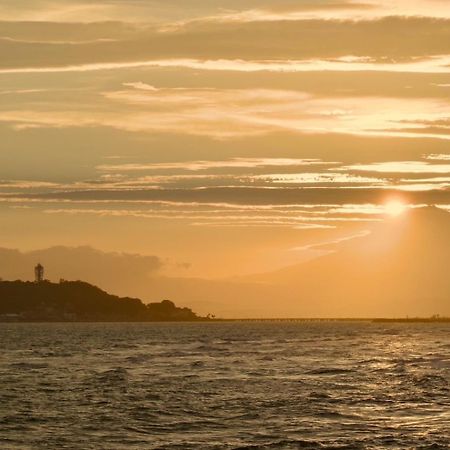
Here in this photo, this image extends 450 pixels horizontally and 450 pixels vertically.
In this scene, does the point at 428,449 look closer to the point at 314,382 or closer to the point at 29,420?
the point at 29,420

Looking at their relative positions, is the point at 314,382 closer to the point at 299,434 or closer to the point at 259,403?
the point at 259,403

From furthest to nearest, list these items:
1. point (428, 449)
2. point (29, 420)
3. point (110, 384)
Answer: point (110, 384), point (29, 420), point (428, 449)

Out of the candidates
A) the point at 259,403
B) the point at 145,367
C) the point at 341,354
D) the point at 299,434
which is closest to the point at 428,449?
the point at 299,434

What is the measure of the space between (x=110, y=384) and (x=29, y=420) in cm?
2423

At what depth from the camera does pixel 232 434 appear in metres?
57.3

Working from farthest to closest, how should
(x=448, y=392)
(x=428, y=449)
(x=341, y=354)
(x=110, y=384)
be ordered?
(x=341, y=354)
(x=110, y=384)
(x=448, y=392)
(x=428, y=449)

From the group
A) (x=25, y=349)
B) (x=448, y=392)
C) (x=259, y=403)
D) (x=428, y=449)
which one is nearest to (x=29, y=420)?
(x=259, y=403)

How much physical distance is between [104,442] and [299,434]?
389 inches

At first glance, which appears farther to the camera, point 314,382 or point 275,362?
point 275,362

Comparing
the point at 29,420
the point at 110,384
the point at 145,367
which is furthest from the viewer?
the point at 145,367

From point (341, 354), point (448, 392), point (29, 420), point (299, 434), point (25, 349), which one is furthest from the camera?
point (25, 349)

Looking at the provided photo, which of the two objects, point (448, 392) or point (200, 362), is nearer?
point (448, 392)

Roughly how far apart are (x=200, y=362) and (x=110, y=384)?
101 ft

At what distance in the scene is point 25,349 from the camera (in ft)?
520
